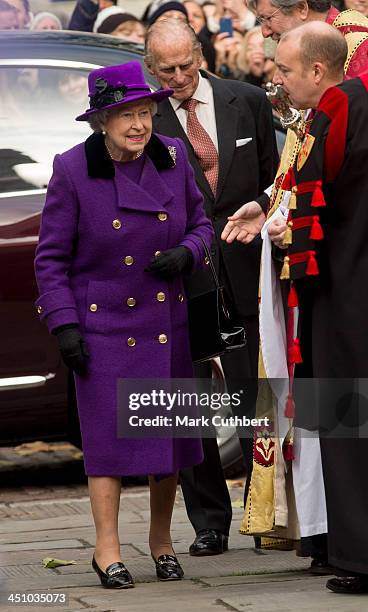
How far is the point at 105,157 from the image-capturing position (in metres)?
5.80

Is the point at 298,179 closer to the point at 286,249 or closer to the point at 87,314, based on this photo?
the point at 286,249

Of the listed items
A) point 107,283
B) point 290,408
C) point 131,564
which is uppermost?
point 107,283

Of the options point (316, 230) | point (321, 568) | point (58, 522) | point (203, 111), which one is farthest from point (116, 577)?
point (203, 111)

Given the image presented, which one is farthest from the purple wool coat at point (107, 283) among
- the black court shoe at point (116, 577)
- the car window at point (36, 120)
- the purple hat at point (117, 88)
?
the car window at point (36, 120)

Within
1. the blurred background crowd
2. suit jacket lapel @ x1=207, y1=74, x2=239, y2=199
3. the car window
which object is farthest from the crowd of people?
the blurred background crowd

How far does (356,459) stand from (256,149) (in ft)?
5.96

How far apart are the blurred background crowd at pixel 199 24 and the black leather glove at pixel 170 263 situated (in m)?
4.50

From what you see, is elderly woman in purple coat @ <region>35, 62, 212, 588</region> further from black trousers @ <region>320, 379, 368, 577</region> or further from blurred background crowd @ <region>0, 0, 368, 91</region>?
blurred background crowd @ <region>0, 0, 368, 91</region>

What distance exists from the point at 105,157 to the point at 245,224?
0.69m

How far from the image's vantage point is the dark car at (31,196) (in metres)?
7.63

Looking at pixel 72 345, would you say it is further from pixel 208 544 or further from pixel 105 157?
pixel 208 544

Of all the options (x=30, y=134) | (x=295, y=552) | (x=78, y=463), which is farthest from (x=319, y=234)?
(x=78, y=463)

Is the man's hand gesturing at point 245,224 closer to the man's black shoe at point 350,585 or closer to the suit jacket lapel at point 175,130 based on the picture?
the suit jacket lapel at point 175,130

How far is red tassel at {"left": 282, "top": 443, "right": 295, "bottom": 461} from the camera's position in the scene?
6074 millimetres
